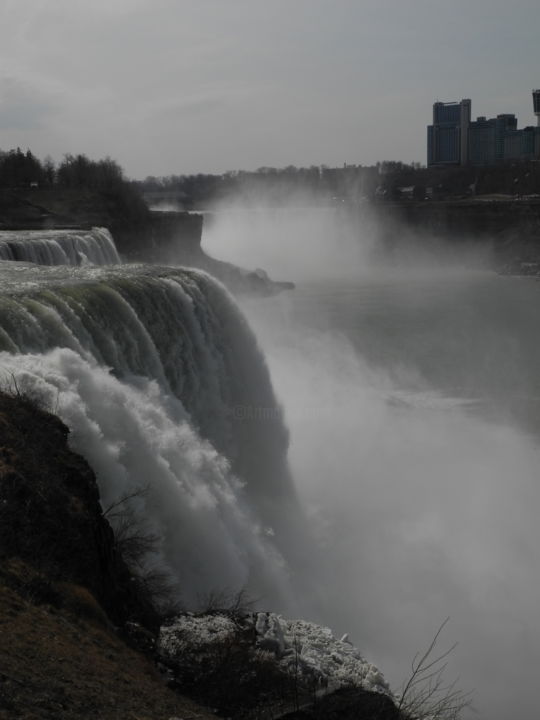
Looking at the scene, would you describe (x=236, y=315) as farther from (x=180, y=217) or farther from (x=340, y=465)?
A: (x=180, y=217)

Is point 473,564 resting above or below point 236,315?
below

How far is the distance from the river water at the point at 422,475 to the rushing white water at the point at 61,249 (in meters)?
5.71

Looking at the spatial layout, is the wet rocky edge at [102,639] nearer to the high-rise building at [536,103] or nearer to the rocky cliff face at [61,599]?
the rocky cliff face at [61,599]

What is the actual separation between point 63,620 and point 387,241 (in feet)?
204

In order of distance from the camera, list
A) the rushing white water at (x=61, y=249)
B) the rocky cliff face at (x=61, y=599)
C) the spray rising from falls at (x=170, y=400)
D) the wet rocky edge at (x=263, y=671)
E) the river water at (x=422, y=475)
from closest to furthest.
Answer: the rocky cliff face at (x=61, y=599), the wet rocky edge at (x=263, y=671), the spray rising from falls at (x=170, y=400), the river water at (x=422, y=475), the rushing white water at (x=61, y=249)

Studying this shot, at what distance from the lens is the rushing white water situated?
17.2 metres

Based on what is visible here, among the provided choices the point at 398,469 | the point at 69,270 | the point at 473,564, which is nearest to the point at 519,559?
the point at 473,564

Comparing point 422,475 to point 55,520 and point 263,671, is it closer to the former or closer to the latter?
point 263,671

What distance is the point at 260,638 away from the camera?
6.24 meters

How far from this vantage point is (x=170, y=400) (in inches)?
418

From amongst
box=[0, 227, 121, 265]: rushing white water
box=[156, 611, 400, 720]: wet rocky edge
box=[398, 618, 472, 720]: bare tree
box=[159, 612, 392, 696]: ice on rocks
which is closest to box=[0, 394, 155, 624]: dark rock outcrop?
box=[159, 612, 392, 696]: ice on rocks

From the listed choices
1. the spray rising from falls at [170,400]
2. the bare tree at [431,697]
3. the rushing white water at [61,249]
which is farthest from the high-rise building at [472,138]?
the bare tree at [431,697]

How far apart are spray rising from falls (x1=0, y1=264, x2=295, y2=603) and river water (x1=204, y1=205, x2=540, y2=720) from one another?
4.22 feet

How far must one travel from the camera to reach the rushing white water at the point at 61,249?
17.2m
